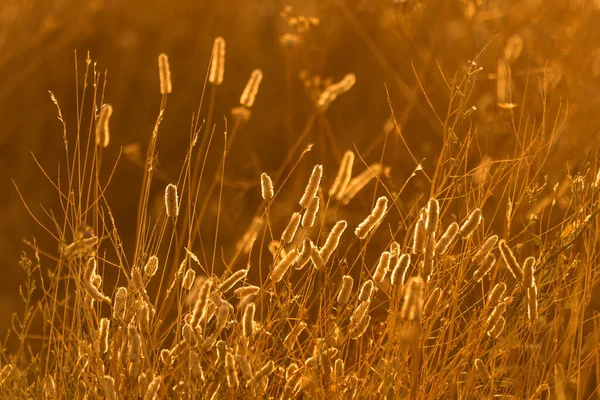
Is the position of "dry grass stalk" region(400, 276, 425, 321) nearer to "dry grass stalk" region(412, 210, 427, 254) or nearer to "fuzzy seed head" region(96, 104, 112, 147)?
"dry grass stalk" region(412, 210, 427, 254)

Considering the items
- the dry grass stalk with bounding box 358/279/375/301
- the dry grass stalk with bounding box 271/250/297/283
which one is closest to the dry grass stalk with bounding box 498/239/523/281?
the dry grass stalk with bounding box 358/279/375/301

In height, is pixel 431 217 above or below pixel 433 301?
above

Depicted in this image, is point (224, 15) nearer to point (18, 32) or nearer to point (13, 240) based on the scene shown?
point (18, 32)

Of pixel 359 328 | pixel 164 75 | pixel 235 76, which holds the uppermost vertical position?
pixel 164 75

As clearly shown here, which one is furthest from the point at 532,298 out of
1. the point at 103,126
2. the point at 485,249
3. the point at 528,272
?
the point at 103,126

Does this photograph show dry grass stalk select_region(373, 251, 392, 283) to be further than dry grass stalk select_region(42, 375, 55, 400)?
No

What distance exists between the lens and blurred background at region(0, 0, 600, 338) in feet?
11.0

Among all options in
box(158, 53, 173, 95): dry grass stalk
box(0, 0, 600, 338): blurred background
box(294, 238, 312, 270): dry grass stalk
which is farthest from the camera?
box(0, 0, 600, 338): blurred background

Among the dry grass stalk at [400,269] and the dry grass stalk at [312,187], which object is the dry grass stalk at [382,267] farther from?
the dry grass stalk at [312,187]

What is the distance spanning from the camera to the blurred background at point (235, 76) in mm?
3340

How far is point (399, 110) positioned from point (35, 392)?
7.69 ft

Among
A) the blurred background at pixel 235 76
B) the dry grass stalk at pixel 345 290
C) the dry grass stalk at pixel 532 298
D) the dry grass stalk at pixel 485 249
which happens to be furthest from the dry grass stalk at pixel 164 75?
the blurred background at pixel 235 76

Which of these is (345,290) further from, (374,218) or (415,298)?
(415,298)

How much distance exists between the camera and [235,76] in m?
4.18
